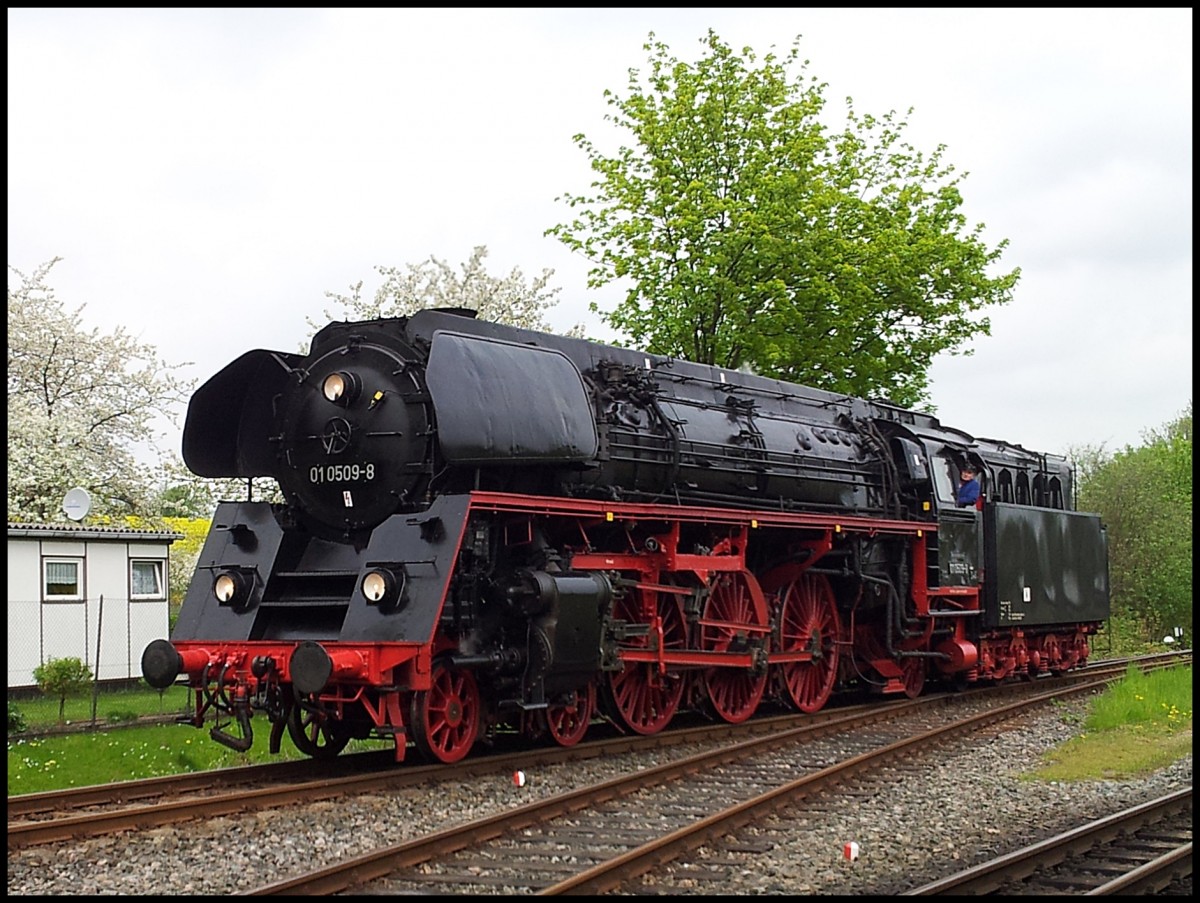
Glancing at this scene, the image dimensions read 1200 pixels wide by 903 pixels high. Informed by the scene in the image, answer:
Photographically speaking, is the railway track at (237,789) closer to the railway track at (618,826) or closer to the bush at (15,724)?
the railway track at (618,826)

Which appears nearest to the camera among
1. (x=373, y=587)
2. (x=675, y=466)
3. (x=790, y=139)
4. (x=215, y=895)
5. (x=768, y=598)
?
(x=215, y=895)

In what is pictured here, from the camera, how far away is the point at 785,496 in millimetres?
14578

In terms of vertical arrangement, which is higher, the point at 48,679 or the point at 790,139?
the point at 790,139

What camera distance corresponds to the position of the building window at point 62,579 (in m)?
19.1

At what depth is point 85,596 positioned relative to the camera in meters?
19.6

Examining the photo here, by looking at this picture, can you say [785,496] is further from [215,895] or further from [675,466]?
[215,895]

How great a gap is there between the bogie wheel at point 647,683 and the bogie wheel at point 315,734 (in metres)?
2.58

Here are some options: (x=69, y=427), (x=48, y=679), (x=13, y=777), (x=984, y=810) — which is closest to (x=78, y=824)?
(x=13, y=777)

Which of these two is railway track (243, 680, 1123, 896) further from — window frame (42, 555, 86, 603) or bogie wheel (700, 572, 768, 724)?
window frame (42, 555, 86, 603)

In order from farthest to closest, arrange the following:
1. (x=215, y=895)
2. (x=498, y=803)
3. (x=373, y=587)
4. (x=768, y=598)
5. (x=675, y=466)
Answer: (x=768, y=598) → (x=675, y=466) → (x=373, y=587) → (x=498, y=803) → (x=215, y=895)

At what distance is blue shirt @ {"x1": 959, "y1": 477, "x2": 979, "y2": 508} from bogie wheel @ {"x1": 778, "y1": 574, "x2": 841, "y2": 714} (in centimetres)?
316

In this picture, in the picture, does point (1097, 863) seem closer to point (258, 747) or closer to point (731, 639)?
point (731, 639)

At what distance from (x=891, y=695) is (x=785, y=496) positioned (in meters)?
4.22

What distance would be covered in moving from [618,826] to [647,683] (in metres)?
4.13
